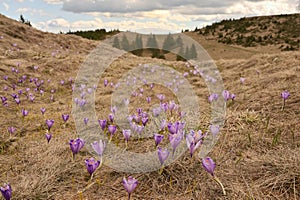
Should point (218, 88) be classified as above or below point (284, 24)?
below

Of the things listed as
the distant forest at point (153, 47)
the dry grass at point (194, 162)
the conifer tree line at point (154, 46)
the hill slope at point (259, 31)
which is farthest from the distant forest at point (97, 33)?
the dry grass at point (194, 162)

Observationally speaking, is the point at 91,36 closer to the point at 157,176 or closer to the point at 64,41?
the point at 64,41

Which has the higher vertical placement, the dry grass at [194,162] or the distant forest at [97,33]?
the distant forest at [97,33]

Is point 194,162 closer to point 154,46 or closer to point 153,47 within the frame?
point 154,46

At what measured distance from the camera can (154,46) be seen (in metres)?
21.4

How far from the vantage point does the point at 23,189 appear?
257 centimetres

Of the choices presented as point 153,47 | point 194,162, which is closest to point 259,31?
point 153,47

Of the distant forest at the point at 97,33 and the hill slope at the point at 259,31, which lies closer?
the hill slope at the point at 259,31

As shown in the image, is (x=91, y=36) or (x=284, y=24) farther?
(x=284, y=24)

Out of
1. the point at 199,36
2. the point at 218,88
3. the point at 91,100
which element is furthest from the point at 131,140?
the point at 199,36

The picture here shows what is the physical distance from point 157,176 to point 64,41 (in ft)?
46.5

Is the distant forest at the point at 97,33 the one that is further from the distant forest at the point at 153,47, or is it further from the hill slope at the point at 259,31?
the hill slope at the point at 259,31

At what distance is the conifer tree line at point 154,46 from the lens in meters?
20.6

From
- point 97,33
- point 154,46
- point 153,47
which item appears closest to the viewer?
point 154,46
